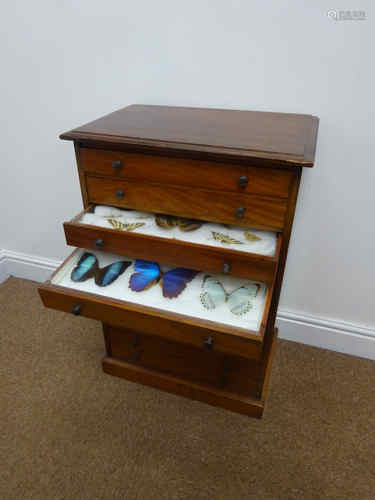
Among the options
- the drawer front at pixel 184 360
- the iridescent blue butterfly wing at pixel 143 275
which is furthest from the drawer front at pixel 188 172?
the drawer front at pixel 184 360

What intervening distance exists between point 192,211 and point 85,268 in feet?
1.14

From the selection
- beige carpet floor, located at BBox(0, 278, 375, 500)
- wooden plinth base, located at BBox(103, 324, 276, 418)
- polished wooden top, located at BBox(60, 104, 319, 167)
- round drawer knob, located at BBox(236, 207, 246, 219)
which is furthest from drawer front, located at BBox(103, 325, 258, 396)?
polished wooden top, located at BBox(60, 104, 319, 167)

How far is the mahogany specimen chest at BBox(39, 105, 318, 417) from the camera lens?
2.68ft

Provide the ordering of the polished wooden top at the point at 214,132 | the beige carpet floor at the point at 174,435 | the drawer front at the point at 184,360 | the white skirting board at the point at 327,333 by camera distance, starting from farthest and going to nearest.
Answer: the white skirting board at the point at 327,333, the drawer front at the point at 184,360, the beige carpet floor at the point at 174,435, the polished wooden top at the point at 214,132

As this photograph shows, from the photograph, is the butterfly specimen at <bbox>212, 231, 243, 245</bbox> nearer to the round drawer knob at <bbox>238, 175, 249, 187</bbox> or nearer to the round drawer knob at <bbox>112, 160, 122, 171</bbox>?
the round drawer knob at <bbox>238, 175, 249, 187</bbox>

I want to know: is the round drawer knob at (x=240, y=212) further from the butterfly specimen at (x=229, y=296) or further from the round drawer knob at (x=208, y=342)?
the round drawer knob at (x=208, y=342)

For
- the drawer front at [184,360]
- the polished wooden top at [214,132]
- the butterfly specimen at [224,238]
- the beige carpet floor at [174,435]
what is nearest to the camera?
the polished wooden top at [214,132]

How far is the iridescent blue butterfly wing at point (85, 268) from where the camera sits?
3.14 feet

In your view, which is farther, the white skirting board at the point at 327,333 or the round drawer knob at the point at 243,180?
the white skirting board at the point at 327,333

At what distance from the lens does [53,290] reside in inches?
35.7

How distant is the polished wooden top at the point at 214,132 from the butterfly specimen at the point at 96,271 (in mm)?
336

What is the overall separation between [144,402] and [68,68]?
1229 mm

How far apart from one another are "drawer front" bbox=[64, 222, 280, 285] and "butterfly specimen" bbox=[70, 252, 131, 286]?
0.05 meters

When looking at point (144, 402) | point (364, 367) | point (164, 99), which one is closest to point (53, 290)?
point (144, 402)
